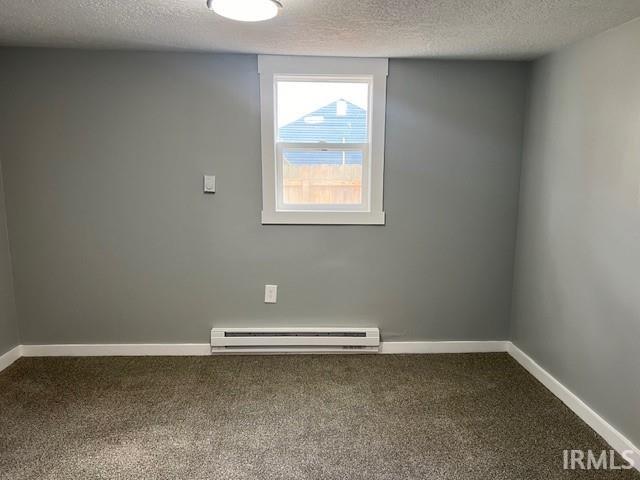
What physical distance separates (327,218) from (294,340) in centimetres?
90

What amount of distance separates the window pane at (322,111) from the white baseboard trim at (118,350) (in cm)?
161

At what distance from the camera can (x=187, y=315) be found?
2805 millimetres

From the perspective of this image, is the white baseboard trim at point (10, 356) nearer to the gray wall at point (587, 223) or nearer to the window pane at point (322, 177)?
the window pane at point (322, 177)

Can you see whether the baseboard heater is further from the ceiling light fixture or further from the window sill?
the ceiling light fixture

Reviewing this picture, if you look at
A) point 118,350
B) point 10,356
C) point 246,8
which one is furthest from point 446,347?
point 10,356

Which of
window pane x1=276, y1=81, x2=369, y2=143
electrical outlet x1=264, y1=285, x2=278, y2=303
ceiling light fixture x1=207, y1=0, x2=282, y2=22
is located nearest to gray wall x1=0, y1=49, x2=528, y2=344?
electrical outlet x1=264, y1=285, x2=278, y2=303

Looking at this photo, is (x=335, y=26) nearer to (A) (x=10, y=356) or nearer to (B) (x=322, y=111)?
(B) (x=322, y=111)

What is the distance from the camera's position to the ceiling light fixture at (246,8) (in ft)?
5.52

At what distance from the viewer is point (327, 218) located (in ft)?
8.93

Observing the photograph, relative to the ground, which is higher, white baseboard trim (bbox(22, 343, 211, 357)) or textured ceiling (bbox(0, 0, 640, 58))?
textured ceiling (bbox(0, 0, 640, 58))

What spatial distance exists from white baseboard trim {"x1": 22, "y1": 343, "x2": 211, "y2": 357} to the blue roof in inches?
59.7

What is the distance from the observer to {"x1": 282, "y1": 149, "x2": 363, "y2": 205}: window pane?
270cm

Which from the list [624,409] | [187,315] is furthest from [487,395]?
[187,315]

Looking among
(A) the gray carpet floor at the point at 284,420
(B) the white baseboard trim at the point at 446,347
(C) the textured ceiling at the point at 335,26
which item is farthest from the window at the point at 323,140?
(A) the gray carpet floor at the point at 284,420
